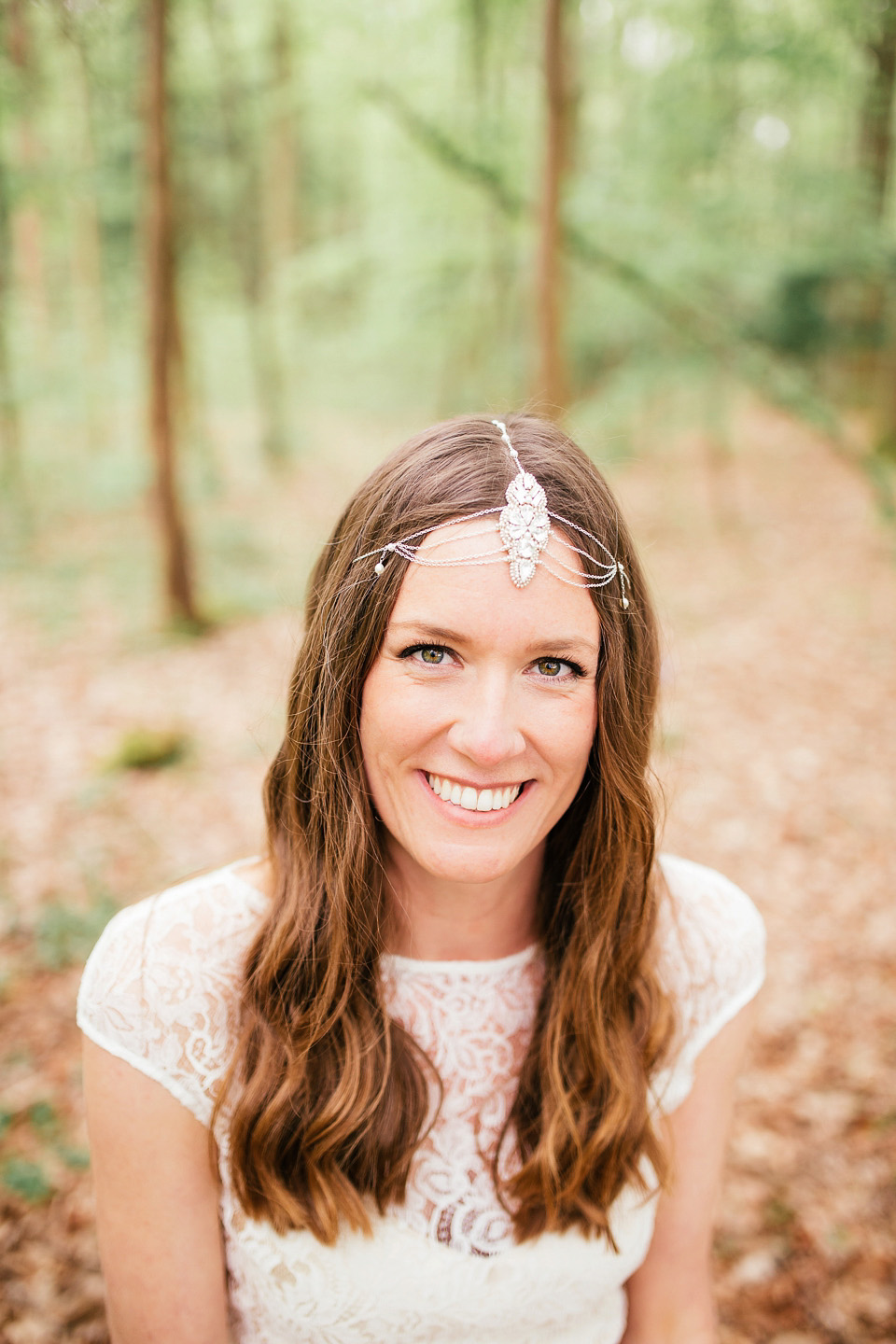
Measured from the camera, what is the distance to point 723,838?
534cm

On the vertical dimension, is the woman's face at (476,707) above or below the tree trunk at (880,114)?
below

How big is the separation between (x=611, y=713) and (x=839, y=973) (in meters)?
3.58

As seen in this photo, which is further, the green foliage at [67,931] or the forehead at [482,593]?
the green foliage at [67,931]

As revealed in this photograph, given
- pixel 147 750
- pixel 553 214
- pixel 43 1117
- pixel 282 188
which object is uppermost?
pixel 282 188

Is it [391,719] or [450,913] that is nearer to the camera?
[391,719]

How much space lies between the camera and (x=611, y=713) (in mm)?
1561

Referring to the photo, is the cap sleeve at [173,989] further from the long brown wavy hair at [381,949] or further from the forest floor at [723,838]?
the forest floor at [723,838]

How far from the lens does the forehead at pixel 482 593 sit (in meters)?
1.37

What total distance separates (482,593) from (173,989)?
93cm

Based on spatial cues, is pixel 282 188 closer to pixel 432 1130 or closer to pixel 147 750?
pixel 147 750

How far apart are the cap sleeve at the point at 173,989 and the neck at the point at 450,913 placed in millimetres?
304

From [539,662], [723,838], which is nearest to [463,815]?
[539,662]

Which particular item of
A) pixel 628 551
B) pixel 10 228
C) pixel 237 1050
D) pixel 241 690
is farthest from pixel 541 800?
pixel 10 228

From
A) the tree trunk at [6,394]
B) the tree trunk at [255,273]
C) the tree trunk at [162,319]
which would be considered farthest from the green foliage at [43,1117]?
the tree trunk at [255,273]
